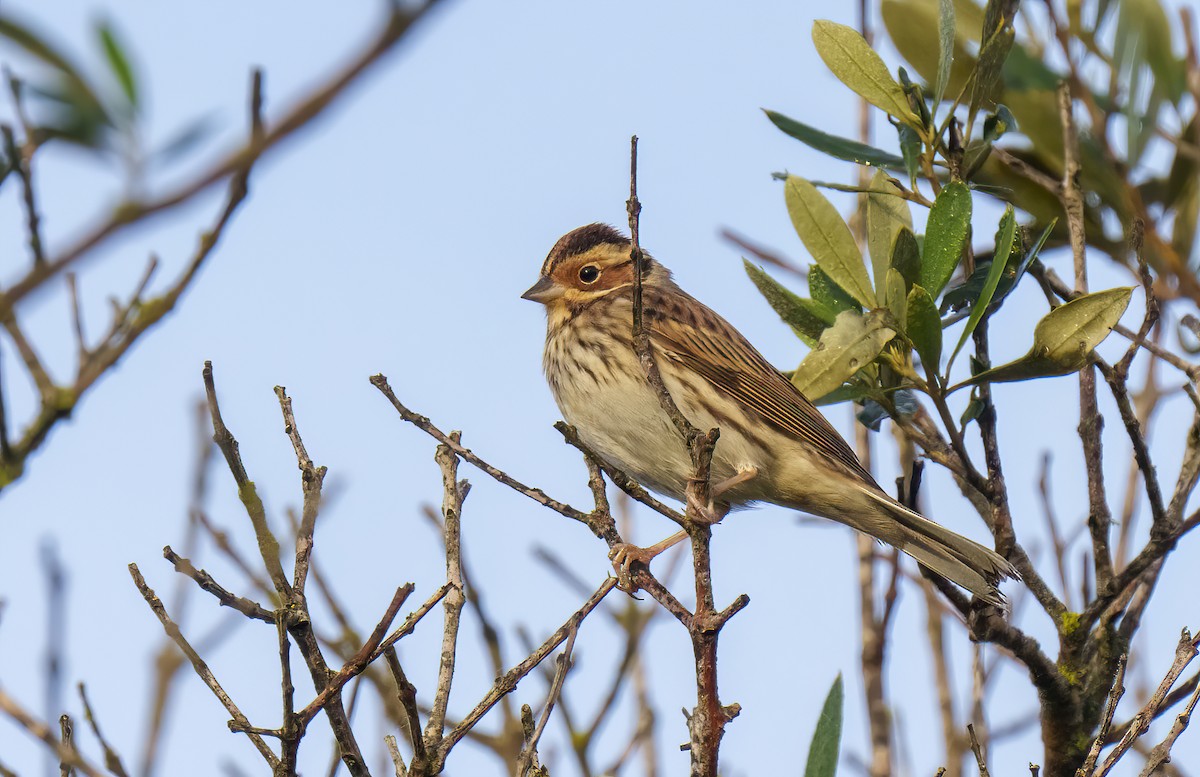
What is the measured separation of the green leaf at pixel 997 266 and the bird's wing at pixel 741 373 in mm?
1680

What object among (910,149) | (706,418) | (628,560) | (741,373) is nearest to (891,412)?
(910,149)

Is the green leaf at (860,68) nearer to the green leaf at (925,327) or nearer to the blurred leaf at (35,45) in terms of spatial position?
the green leaf at (925,327)

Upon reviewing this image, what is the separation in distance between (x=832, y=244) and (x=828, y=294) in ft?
0.64

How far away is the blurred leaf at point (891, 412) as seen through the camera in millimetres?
4395

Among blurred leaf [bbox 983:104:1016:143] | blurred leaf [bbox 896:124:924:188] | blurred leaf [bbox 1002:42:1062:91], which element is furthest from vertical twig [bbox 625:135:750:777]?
blurred leaf [bbox 1002:42:1062:91]

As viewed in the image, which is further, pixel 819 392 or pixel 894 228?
pixel 894 228

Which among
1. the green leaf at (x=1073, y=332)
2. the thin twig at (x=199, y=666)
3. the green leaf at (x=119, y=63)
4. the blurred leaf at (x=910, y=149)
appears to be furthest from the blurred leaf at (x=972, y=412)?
the green leaf at (x=119, y=63)

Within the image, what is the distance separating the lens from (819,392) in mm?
4043

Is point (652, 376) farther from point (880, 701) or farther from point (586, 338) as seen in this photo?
point (586, 338)

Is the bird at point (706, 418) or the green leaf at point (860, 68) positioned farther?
the bird at point (706, 418)

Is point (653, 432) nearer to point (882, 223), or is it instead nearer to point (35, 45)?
point (882, 223)

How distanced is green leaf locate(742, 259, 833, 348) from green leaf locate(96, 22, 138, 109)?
3.16 metres

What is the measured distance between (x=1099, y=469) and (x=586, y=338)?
2556mm

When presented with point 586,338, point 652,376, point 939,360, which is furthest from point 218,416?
point 586,338
